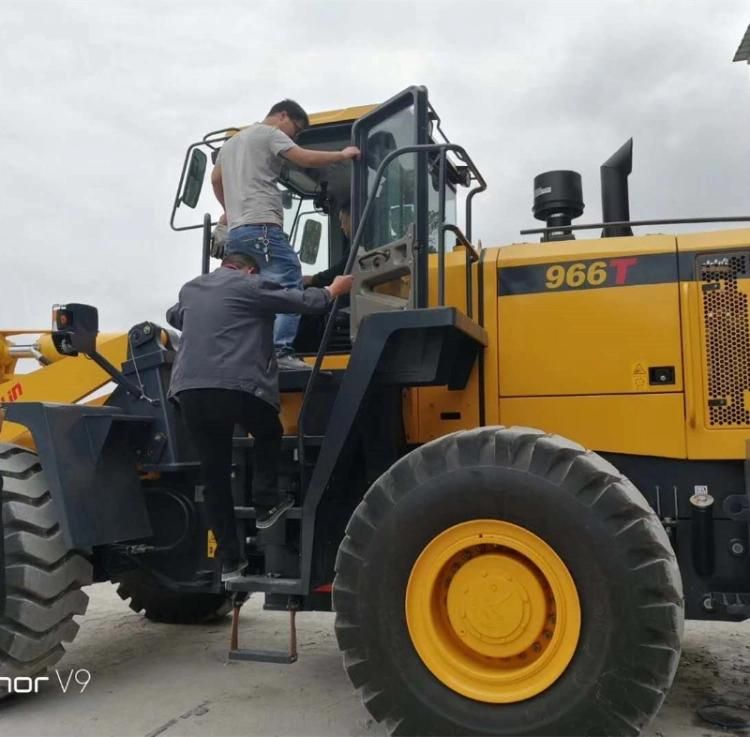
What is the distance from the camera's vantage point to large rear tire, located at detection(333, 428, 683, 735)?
2943 millimetres

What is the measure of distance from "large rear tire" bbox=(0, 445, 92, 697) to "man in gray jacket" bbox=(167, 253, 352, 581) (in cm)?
83

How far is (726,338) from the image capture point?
12.3 feet

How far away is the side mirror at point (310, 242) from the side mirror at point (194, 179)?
0.67 meters

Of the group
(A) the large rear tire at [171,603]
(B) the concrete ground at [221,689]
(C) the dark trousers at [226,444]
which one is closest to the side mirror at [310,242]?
(C) the dark trousers at [226,444]

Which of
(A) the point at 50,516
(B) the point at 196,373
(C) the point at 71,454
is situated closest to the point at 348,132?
(B) the point at 196,373

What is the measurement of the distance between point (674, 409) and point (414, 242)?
144 cm

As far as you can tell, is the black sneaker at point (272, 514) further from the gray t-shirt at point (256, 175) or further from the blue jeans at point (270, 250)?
the gray t-shirt at point (256, 175)

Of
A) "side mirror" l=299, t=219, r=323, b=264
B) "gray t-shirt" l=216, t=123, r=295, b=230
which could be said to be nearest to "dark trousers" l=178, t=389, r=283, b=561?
"gray t-shirt" l=216, t=123, r=295, b=230

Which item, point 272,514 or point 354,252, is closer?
point 354,252

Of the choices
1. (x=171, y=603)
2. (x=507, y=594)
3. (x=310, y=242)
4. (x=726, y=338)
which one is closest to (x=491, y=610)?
(x=507, y=594)

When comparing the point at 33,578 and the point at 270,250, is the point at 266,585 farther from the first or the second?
the point at 270,250

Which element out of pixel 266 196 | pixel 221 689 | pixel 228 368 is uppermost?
pixel 266 196

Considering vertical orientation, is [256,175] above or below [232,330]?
above

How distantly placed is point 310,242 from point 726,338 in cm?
239
